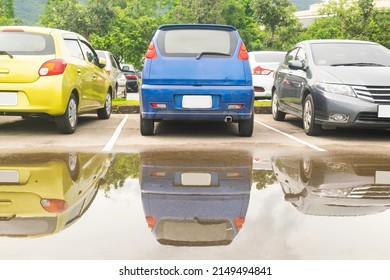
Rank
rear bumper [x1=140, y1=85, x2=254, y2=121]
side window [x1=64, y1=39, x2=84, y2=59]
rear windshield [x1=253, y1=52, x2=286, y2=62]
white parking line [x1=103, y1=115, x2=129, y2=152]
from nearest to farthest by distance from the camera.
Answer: white parking line [x1=103, y1=115, x2=129, y2=152] < rear bumper [x1=140, y1=85, x2=254, y2=121] < side window [x1=64, y1=39, x2=84, y2=59] < rear windshield [x1=253, y1=52, x2=286, y2=62]

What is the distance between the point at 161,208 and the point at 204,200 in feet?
1.38

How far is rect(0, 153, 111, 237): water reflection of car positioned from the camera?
3.86 m

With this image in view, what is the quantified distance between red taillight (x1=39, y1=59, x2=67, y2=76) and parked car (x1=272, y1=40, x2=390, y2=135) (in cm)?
381

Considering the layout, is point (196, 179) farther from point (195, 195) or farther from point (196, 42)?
point (196, 42)

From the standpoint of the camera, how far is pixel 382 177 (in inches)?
223

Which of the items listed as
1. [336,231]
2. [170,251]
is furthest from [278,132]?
[170,251]

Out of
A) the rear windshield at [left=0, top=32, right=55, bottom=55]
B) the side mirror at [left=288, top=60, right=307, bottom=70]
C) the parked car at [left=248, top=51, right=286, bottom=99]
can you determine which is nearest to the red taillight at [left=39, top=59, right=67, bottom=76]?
the rear windshield at [left=0, top=32, right=55, bottom=55]

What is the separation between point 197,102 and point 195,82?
0.94 feet

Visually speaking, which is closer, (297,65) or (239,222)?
(239,222)

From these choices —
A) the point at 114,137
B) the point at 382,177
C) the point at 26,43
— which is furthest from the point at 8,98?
the point at 382,177

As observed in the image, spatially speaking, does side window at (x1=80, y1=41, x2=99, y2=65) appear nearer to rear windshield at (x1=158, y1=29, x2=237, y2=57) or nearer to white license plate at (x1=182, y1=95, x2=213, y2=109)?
rear windshield at (x1=158, y1=29, x2=237, y2=57)

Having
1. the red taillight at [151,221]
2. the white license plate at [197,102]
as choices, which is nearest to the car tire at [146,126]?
the white license plate at [197,102]

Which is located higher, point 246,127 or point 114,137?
point 246,127

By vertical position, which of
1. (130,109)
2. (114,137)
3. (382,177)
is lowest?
(130,109)
